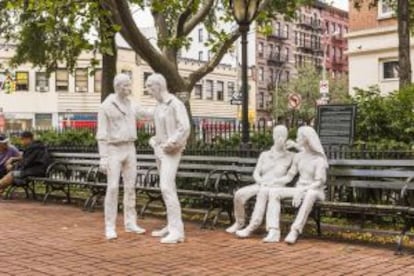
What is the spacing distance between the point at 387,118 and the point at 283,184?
2596 mm

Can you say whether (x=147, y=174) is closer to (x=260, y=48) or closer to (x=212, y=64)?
(x=212, y=64)

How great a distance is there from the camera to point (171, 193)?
8938mm

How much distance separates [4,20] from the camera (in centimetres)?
2255

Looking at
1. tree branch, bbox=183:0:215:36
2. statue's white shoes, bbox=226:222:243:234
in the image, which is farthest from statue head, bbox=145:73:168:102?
tree branch, bbox=183:0:215:36

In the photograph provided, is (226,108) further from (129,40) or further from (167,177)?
(167,177)

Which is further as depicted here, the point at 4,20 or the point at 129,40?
the point at 4,20

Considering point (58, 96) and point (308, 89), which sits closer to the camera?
point (58, 96)

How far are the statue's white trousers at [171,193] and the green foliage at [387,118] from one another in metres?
3.30

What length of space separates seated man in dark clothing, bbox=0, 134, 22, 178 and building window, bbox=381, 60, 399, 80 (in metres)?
24.6

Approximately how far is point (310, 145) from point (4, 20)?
1611 centimetres

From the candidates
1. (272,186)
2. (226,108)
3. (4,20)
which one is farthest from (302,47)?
(272,186)

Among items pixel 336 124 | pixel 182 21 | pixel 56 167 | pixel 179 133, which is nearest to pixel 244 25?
pixel 336 124

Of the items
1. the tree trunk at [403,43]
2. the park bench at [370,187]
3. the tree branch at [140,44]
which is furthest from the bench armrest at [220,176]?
the tree trunk at [403,43]

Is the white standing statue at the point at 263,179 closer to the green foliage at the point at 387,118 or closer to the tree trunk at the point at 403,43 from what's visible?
the green foliage at the point at 387,118
